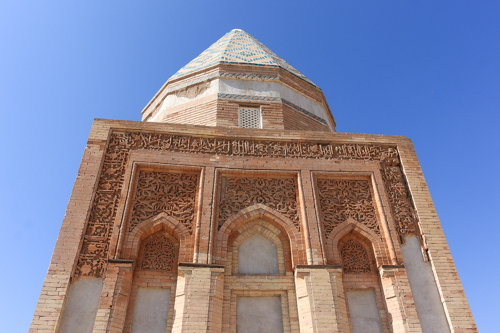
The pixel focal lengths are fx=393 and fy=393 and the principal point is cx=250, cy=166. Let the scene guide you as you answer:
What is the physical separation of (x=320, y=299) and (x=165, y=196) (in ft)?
9.04

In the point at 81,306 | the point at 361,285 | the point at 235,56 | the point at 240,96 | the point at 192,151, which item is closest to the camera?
the point at 81,306

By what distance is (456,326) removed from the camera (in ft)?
17.0

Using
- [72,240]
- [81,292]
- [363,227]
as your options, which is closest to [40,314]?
[81,292]

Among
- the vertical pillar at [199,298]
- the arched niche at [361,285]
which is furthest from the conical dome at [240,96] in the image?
the vertical pillar at [199,298]

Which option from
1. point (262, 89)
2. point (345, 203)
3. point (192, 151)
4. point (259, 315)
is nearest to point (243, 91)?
point (262, 89)

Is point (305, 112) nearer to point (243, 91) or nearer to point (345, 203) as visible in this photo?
point (243, 91)

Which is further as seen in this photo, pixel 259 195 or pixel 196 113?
pixel 196 113

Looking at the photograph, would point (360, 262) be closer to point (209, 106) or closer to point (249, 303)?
point (249, 303)

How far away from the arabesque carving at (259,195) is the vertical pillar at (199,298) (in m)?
0.88

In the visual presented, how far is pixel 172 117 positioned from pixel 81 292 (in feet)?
13.9

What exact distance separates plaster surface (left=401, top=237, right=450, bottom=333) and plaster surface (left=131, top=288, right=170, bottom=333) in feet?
11.3

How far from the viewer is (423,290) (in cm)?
555

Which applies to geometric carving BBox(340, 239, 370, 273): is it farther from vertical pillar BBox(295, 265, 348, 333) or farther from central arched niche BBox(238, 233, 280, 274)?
central arched niche BBox(238, 233, 280, 274)

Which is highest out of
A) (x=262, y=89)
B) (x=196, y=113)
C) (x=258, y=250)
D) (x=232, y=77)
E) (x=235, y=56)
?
(x=235, y=56)
